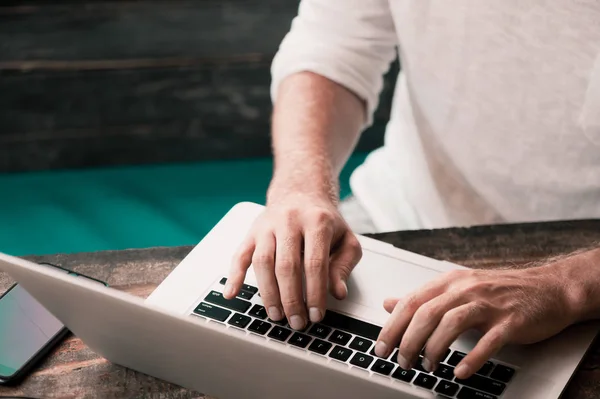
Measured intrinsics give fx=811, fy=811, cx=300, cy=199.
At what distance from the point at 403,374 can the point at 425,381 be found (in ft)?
0.06

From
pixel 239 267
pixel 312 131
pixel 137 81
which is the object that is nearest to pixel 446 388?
pixel 239 267

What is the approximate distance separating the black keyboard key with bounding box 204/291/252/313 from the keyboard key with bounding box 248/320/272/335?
0.8 inches

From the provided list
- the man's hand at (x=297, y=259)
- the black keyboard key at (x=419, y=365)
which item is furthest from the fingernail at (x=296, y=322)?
the black keyboard key at (x=419, y=365)

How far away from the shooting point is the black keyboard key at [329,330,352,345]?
0.71 m

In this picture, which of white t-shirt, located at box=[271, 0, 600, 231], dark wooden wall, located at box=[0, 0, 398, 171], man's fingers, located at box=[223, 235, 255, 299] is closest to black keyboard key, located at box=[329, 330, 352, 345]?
man's fingers, located at box=[223, 235, 255, 299]

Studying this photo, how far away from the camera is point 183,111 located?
7.03 ft

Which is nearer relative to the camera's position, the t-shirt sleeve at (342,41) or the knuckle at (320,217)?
the knuckle at (320,217)

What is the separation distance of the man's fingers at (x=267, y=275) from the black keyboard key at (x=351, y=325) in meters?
0.04

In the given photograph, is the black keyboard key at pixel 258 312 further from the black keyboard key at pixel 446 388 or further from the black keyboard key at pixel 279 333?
the black keyboard key at pixel 446 388

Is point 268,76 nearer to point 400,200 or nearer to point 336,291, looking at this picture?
point 400,200

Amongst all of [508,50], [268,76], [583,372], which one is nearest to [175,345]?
[583,372]

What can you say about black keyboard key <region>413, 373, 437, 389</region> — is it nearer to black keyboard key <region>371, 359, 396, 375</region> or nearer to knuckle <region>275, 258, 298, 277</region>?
black keyboard key <region>371, 359, 396, 375</region>

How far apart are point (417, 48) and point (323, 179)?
28 centimetres

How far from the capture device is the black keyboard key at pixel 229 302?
751 millimetres
